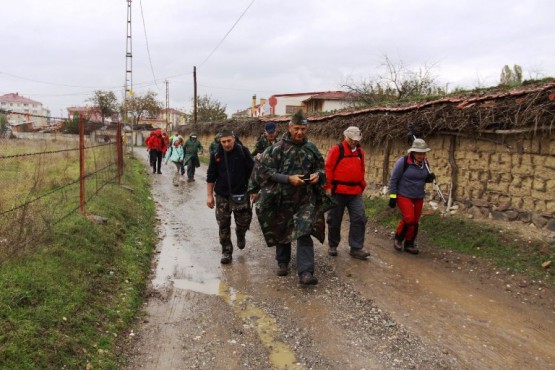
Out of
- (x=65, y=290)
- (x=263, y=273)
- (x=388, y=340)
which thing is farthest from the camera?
(x=263, y=273)

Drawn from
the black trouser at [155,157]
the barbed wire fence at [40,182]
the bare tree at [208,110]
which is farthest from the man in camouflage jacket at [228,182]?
the bare tree at [208,110]

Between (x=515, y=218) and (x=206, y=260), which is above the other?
(x=515, y=218)

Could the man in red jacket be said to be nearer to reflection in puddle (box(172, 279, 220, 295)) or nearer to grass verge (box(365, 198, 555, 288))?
grass verge (box(365, 198, 555, 288))

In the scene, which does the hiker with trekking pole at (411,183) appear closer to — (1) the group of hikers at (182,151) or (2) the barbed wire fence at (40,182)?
(2) the barbed wire fence at (40,182)

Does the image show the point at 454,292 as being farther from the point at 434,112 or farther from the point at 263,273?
the point at 434,112

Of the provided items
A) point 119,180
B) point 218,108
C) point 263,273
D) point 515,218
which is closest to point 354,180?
point 263,273

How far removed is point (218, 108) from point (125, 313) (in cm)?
5200

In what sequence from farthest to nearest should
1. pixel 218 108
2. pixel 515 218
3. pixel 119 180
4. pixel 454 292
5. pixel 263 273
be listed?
pixel 218 108, pixel 119 180, pixel 515 218, pixel 263 273, pixel 454 292

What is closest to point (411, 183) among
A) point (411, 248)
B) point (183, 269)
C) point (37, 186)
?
point (411, 248)

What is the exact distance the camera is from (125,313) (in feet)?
13.7

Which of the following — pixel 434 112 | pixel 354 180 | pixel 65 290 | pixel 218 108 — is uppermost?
pixel 218 108

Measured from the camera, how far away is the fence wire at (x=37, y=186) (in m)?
4.65

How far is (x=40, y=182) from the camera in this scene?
6934 millimetres

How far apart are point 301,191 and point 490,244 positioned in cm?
317
